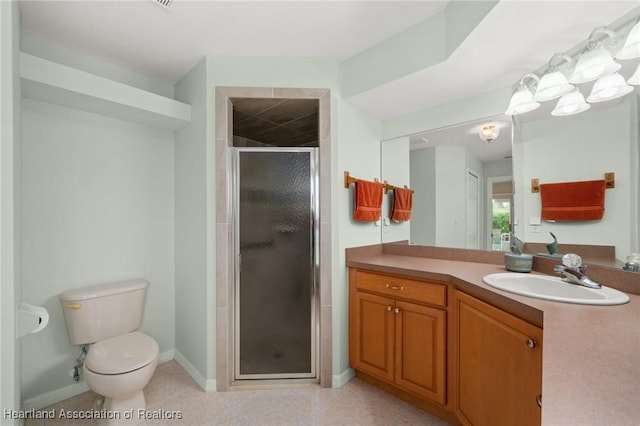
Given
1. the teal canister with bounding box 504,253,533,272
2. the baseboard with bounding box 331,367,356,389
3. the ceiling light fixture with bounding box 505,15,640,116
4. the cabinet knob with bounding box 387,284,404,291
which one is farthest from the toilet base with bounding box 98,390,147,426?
the ceiling light fixture with bounding box 505,15,640,116

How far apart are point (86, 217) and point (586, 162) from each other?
123 inches

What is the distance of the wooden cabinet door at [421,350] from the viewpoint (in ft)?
5.22

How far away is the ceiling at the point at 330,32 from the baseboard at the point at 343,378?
6.23 ft

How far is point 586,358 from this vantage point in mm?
600

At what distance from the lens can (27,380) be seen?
5.66ft

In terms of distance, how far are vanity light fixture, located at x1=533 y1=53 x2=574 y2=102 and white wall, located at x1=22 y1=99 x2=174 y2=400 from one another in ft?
8.65

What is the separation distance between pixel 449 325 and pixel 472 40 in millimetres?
1523

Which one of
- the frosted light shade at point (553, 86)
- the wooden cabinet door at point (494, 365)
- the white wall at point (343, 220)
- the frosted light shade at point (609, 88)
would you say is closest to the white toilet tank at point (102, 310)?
the white wall at point (343, 220)

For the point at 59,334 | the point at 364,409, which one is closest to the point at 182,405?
the point at 59,334

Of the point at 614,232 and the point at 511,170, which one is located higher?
the point at 511,170

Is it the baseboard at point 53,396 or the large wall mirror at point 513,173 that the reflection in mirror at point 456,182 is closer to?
the large wall mirror at point 513,173

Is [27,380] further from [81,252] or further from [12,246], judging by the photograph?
[12,246]

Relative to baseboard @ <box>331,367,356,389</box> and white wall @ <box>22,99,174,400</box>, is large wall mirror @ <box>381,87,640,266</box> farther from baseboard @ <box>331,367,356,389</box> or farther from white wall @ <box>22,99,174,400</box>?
white wall @ <box>22,99,174,400</box>

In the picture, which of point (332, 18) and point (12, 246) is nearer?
point (12, 246)
